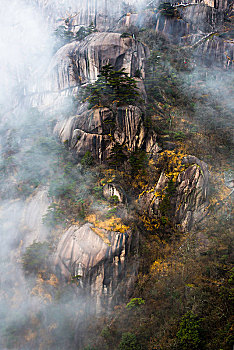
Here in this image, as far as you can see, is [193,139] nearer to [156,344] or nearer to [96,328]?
[156,344]

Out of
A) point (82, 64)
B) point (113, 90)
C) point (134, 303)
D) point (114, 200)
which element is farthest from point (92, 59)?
point (134, 303)

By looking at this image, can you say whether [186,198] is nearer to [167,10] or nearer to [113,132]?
[113,132]

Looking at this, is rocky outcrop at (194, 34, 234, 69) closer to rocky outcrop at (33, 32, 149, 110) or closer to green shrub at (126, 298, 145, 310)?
rocky outcrop at (33, 32, 149, 110)

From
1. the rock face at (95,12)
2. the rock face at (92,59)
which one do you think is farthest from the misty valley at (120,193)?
the rock face at (95,12)

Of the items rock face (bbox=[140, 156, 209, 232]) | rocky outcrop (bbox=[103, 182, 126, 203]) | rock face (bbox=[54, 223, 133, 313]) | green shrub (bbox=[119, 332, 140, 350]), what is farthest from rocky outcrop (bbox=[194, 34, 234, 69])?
green shrub (bbox=[119, 332, 140, 350])

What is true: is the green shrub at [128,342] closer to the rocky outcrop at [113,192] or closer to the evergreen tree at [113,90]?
the rocky outcrop at [113,192]

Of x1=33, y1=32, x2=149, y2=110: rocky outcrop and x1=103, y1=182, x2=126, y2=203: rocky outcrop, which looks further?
x1=33, y1=32, x2=149, y2=110: rocky outcrop

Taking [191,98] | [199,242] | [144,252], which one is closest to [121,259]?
[144,252]
